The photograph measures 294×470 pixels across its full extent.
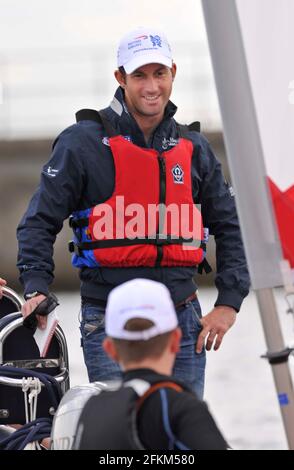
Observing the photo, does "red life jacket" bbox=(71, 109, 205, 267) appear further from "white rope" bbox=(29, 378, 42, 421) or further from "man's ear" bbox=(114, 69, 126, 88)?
"white rope" bbox=(29, 378, 42, 421)

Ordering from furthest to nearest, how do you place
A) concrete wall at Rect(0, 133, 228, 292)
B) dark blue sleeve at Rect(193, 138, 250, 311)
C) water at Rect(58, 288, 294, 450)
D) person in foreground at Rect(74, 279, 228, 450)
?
concrete wall at Rect(0, 133, 228, 292)
water at Rect(58, 288, 294, 450)
dark blue sleeve at Rect(193, 138, 250, 311)
person in foreground at Rect(74, 279, 228, 450)

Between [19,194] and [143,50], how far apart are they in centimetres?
1338

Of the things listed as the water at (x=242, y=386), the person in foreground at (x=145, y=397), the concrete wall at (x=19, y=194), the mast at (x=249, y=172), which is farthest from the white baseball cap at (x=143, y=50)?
the concrete wall at (x=19, y=194)

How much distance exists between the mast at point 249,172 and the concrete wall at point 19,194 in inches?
514

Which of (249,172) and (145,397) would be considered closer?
(145,397)

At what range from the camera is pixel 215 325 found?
17.0ft

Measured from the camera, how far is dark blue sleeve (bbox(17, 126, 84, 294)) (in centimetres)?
503

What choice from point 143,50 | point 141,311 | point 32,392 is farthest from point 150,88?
point 141,311

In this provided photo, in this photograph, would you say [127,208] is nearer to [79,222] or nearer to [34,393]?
[79,222]

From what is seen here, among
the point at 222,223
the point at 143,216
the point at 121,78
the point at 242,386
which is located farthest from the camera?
the point at 242,386

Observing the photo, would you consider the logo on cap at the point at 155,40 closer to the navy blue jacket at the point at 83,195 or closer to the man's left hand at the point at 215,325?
the navy blue jacket at the point at 83,195

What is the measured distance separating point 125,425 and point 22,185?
1496 cm

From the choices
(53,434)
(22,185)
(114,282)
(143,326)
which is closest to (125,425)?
(143,326)

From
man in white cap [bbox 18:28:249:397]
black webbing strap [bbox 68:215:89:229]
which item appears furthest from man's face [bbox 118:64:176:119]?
black webbing strap [bbox 68:215:89:229]
